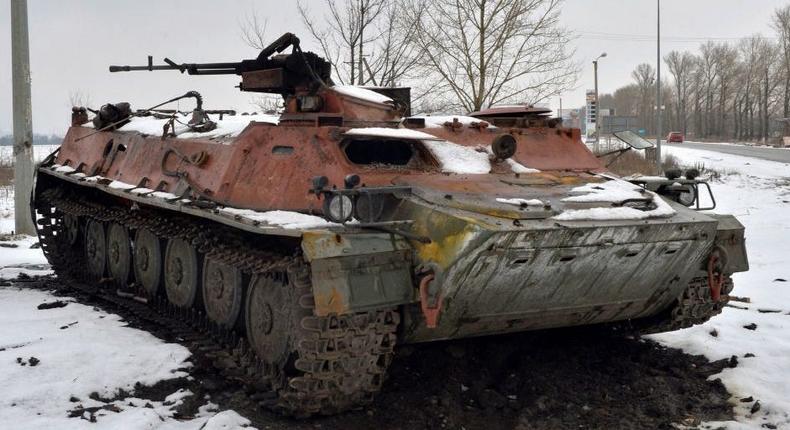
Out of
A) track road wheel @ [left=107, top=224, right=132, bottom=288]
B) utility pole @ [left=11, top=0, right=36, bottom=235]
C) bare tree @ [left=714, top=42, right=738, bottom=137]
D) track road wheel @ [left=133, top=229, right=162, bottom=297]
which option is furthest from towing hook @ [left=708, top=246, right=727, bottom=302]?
bare tree @ [left=714, top=42, right=738, bottom=137]

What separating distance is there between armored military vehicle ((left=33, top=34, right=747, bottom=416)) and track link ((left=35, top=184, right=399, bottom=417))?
0.01 m

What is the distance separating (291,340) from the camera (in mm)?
6043

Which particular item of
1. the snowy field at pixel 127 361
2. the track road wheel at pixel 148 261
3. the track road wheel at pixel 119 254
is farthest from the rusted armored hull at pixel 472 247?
the track road wheel at pixel 119 254

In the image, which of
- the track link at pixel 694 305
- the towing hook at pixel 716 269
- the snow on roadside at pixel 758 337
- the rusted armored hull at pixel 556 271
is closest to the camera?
the rusted armored hull at pixel 556 271

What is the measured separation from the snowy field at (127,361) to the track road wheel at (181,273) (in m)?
0.51

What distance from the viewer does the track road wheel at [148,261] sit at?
872 centimetres

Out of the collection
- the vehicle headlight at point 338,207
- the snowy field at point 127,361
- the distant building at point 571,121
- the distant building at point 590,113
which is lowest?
the snowy field at point 127,361

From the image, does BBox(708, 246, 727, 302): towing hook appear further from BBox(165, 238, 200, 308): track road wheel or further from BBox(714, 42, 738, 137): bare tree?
BBox(714, 42, 738, 137): bare tree

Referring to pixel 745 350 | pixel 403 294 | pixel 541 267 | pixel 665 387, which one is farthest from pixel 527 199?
pixel 745 350

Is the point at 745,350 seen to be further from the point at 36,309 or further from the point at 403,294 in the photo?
the point at 36,309

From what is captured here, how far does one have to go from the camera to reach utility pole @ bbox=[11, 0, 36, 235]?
47.9ft

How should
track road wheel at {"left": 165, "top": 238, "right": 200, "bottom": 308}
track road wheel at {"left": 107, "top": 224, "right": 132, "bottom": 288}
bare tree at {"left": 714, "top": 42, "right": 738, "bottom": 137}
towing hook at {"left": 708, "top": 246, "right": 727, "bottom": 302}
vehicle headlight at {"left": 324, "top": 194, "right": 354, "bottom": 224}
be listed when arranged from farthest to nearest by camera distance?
1. bare tree at {"left": 714, "top": 42, "right": 738, "bottom": 137}
2. track road wheel at {"left": 107, "top": 224, "right": 132, "bottom": 288}
3. track road wheel at {"left": 165, "top": 238, "right": 200, "bottom": 308}
4. towing hook at {"left": 708, "top": 246, "right": 727, "bottom": 302}
5. vehicle headlight at {"left": 324, "top": 194, "right": 354, "bottom": 224}

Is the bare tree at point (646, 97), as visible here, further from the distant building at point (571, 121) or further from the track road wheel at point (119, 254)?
the track road wheel at point (119, 254)

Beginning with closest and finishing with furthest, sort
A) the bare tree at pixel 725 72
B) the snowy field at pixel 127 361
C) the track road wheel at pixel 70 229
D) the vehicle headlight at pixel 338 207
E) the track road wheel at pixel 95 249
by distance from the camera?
the vehicle headlight at pixel 338 207 < the snowy field at pixel 127 361 < the track road wheel at pixel 95 249 < the track road wheel at pixel 70 229 < the bare tree at pixel 725 72
